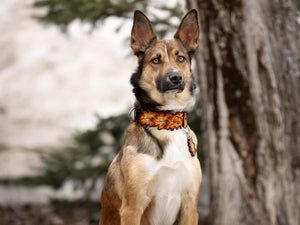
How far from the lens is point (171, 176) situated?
6.08 ft

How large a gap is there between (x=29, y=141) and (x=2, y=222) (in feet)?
18.3

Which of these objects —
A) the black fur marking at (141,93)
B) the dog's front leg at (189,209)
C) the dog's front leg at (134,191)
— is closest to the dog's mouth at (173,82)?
the black fur marking at (141,93)

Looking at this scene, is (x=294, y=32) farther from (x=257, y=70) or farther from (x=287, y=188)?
(x=287, y=188)

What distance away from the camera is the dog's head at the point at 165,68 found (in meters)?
1.96

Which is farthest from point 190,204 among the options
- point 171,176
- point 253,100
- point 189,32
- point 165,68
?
point 253,100

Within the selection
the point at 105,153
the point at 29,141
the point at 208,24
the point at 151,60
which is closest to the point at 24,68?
the point at 29,141

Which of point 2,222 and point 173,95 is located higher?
point 173,95

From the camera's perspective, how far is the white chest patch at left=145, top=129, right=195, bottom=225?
6.06ft

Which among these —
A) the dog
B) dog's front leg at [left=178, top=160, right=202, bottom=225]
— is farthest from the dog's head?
dog's front leg at [left=178, top=160, right=202, bottom=225]

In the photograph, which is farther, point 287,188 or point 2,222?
point 2,222

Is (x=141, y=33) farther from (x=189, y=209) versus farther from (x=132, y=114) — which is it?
(x=189, y=209)

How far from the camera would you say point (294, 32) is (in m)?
4.37

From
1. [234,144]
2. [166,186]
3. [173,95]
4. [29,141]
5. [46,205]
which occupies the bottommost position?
[46,205]

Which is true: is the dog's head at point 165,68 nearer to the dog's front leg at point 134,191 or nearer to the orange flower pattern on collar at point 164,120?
the orange flower pattern on collar at point 164,120
